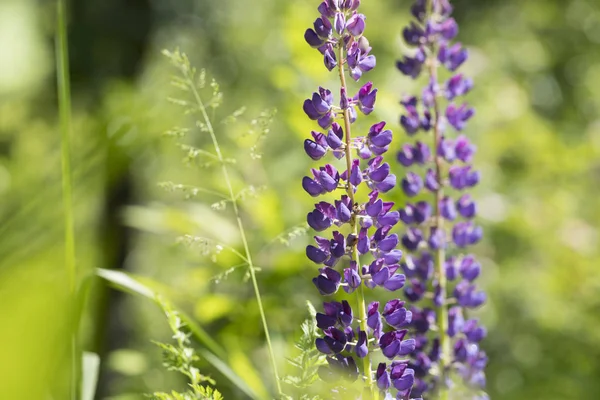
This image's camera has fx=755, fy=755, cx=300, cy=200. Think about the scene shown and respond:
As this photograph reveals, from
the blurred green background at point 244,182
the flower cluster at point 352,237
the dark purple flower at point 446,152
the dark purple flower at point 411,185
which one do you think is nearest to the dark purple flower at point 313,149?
the flower cluster at point 352,237

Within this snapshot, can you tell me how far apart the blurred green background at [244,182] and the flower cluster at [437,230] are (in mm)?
264

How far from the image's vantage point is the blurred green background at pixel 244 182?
5.43 feet

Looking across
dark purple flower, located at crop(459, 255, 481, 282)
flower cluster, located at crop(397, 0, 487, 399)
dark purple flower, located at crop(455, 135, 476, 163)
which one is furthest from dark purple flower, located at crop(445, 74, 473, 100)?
dark purple flower, located at crop(459, 255, 481, 282)

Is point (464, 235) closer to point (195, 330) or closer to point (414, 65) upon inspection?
point (414, 65)

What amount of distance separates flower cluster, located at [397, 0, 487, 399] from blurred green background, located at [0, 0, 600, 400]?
264mm

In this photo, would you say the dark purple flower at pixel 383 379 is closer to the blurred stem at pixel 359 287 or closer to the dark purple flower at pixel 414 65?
the blurred stem at pixel 359 287

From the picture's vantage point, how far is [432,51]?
1624 millimetres

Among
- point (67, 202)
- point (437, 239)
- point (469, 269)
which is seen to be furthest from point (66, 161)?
point (469, 269)

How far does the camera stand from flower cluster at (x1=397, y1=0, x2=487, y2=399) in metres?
1.39

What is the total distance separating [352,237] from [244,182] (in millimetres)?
1531

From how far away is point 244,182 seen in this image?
2.48m

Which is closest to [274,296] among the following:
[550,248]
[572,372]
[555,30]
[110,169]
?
[110,169]

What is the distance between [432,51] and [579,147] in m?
1.88

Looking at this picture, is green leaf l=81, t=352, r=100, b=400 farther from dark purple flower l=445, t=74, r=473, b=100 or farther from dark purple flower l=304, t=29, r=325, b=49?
dark purple flower l=445, t=74, r=473, b=100
